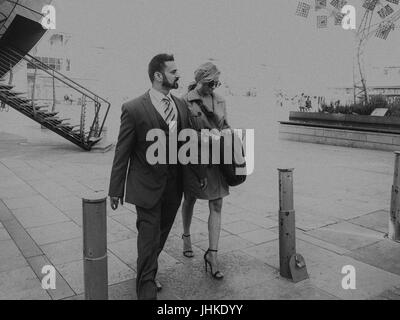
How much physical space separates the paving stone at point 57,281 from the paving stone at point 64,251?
0.30ft

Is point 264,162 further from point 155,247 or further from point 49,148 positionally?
point 155,247

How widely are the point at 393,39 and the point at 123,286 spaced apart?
49.4 ft

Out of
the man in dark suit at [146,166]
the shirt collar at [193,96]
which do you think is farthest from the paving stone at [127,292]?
the shirt collar at [193,96]

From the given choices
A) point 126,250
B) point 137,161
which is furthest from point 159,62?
point 126,250

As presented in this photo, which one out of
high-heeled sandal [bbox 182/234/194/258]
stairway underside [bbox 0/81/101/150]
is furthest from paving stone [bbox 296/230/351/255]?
stairway underside [bbox 0/81/101/150]

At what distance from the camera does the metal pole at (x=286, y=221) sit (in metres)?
3.52

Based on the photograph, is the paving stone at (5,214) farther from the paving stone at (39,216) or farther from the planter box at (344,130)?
the planter box at (344,130)

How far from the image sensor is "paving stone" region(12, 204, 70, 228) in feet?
16.4

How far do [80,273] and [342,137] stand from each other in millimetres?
10827

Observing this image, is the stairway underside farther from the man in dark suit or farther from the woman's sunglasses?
the man in dark suit

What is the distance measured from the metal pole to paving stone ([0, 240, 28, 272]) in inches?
90.8

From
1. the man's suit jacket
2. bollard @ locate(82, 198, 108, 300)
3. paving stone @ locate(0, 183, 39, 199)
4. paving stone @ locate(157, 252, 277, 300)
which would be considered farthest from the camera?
paving stone @ locate(0, 183, 39, 199)

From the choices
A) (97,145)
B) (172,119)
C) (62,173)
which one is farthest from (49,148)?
(172,119)

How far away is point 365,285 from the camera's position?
11.2 feet
